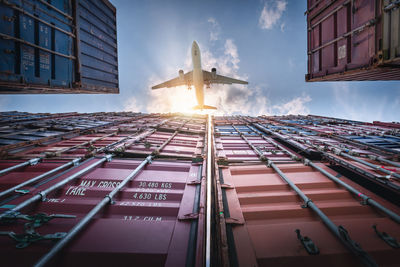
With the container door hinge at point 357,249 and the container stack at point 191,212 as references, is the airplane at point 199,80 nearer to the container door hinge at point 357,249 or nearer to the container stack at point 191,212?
the container stack at point 191,212

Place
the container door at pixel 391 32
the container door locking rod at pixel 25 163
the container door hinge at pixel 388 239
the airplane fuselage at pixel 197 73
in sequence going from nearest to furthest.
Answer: the container door hinge at pixel 388 239, the container door locking rod at pixel 25 163, the container door at pixel 391 32, the airplane fuselage at pixel 197 73

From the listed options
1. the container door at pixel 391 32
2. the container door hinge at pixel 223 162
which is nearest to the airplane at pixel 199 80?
the container door at pixel 391 32

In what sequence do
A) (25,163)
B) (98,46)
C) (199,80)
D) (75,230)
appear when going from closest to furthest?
(75,230), (25,163), (98,46), (199,80)

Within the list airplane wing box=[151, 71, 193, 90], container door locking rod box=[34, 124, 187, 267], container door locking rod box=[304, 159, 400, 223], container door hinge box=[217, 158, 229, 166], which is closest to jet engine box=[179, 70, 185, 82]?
airplane wing box=[151, 71, 193, 90]

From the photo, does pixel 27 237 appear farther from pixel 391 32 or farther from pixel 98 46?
pixel 98 46

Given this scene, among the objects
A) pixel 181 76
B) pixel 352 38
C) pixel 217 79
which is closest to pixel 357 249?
pixel 352 38

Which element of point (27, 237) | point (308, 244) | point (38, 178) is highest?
point (38, 178)

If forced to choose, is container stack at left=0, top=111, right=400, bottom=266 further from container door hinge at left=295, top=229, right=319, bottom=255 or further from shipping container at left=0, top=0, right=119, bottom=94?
shipping container at left=0, top=0, right=119, bottom=94

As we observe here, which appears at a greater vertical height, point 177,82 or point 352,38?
point 177,82
